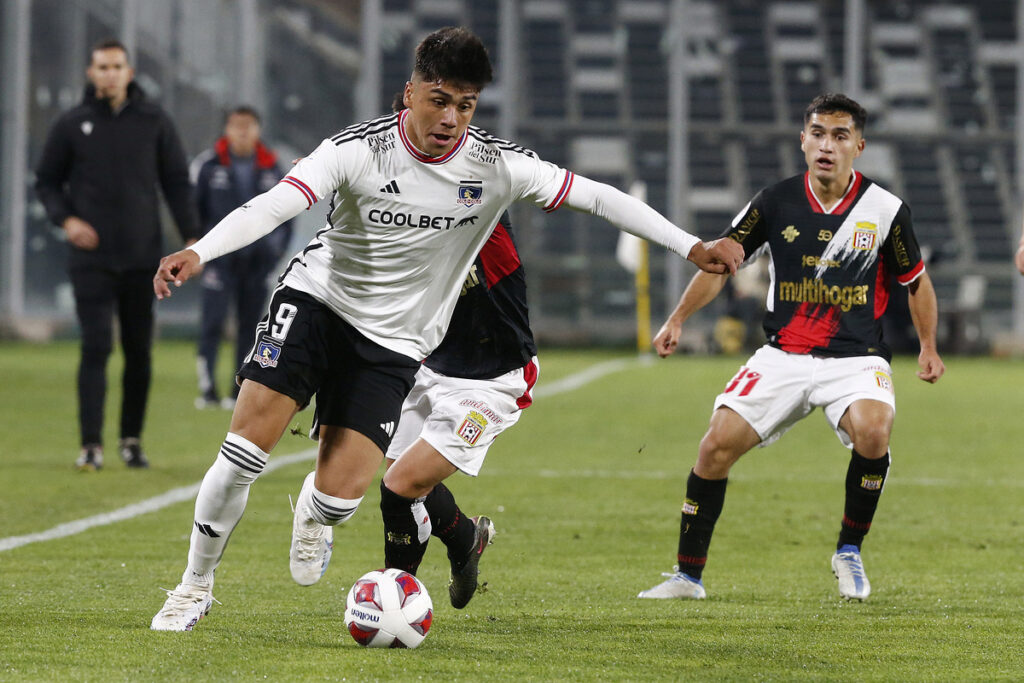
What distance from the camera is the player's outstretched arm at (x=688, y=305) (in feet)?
18.6

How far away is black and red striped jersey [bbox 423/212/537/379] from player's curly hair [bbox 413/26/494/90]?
662 millimetres

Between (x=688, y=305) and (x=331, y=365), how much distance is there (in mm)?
1657

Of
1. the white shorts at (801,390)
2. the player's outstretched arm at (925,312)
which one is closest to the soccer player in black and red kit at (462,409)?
the white shorts at (801,390)

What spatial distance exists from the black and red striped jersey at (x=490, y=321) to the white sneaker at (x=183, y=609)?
1034 mm

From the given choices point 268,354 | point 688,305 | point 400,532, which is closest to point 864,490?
point 688,305

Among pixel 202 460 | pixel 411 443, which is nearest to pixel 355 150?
pixel 411 443

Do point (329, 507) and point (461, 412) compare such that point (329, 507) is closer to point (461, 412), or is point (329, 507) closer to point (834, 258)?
point (461, 412)

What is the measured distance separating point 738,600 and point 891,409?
3.02 ft

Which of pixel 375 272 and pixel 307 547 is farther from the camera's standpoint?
pixel 307 547

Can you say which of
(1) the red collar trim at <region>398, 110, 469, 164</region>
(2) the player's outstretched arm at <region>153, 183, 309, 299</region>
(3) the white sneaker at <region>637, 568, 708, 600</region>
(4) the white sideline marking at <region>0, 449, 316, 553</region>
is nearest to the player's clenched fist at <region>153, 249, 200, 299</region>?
(2) the player's outstretched arm at <region>153, 183, 309, 299</region>

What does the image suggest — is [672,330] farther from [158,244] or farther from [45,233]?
[45,233]

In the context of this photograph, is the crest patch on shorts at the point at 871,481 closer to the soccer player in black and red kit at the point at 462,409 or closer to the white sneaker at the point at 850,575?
the white sneaker at the point at 850,575

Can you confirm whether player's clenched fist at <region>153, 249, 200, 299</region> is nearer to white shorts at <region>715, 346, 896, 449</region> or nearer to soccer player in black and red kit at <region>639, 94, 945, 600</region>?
soccer player in black and red kit at <region>639, 94, 945, 600</region>

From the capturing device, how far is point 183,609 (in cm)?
446
